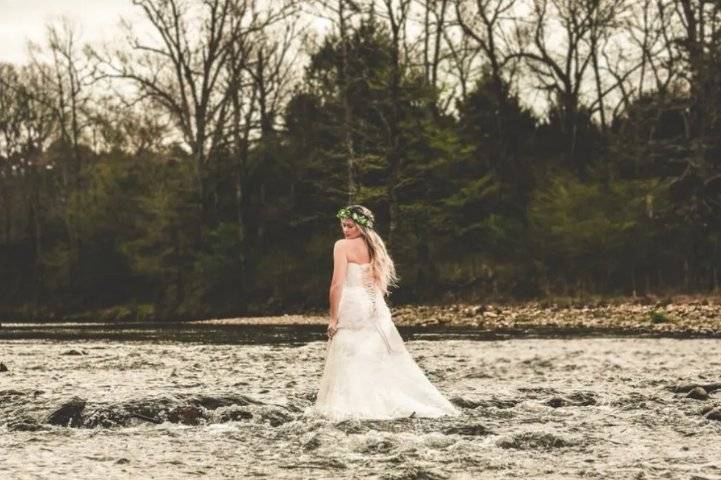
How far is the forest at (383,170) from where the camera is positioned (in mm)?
34875

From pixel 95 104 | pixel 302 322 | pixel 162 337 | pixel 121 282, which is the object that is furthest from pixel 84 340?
pixel 95 104

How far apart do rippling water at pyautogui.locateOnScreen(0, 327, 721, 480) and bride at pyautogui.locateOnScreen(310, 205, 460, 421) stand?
315mm

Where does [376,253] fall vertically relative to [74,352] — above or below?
above

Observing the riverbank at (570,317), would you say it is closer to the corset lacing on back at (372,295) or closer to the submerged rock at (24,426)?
Answer: the corset lacing on back at (372,295)

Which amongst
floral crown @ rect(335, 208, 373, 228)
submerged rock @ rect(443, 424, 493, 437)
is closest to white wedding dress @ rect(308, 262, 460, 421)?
floral crown @ rect(335, 208, 373, 228)

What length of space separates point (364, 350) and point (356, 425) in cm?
103

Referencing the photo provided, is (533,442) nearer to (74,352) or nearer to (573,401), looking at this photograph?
(573,401)

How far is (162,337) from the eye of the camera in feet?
85.5

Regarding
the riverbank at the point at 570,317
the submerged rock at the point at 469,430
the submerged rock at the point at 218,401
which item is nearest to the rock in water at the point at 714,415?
the submerged rock at the point at 469,430

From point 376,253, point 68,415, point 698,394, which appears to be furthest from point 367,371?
point 698,394

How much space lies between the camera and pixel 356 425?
923 centimetres

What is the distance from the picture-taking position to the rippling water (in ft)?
23.8

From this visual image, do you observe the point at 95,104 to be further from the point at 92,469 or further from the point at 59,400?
the point at 92,469

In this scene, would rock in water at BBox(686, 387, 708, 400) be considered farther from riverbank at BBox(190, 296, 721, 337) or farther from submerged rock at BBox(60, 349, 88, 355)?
submerged rock at BBox(60, 349, 88, 355)
